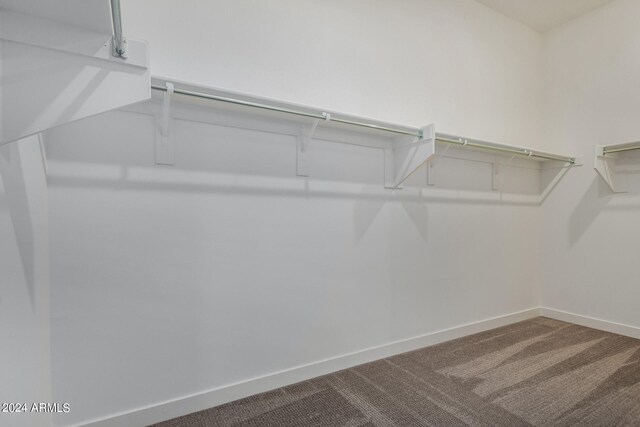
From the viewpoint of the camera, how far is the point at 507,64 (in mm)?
2947

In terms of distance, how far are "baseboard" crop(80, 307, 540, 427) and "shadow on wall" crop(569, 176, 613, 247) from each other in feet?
4.28

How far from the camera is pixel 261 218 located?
6.05 feet

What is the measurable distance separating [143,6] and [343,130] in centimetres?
125

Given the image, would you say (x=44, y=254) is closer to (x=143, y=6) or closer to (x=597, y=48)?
(x=143, y=6)

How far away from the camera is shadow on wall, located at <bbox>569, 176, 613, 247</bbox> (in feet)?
9.24

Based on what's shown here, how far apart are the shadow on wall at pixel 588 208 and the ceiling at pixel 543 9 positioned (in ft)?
5.03

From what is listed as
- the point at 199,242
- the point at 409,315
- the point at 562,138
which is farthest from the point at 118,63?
the point at 562,138

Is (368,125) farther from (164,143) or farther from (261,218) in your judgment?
(164,143)

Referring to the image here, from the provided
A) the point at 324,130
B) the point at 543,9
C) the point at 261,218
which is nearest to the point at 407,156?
the point at 324,130

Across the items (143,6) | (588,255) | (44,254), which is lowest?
(588,255)

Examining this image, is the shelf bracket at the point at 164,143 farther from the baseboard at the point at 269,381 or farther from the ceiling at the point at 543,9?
the ceiling at the point at 543,9

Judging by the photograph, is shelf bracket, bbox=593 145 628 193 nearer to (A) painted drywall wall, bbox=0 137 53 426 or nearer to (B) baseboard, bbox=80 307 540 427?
(B) baseboard, bbox=80 307 540 427

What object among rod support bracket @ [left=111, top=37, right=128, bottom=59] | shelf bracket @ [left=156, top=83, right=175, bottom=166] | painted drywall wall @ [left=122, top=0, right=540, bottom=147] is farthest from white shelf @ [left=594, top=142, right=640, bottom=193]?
rod support bracket @ [left=111, top=37, right=128, bottom=59]

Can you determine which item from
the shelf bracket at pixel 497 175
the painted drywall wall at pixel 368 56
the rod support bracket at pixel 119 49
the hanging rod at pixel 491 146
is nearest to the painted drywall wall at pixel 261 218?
the painted drywall wall at pixel 368 56
